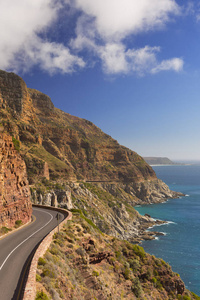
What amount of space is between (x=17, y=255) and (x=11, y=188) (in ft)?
43.4

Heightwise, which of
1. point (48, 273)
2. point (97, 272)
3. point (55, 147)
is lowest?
point (97, 272)

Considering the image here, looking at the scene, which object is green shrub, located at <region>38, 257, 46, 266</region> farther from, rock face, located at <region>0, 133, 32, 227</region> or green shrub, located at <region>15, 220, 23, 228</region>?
green shrub, located at <region>15, 220, 23, 228</region>

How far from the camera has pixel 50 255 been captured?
20.0 meters

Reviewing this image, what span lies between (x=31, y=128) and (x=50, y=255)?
86.5 m

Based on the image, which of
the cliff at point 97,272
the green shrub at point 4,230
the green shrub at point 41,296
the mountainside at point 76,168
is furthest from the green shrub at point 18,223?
the mountainside at point 76,168

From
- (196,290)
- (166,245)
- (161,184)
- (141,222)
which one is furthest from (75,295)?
(161,184)

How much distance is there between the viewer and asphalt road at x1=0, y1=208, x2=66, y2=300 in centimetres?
1448

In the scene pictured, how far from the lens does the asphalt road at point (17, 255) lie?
14.5m

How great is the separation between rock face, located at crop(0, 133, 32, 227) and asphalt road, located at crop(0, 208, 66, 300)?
2.40 metres

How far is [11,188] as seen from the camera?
102ft

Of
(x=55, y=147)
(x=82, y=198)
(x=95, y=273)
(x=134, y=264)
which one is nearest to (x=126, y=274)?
(x=134, y=264)

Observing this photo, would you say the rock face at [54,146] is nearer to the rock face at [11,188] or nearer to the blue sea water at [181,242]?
the rock face at [11,188]

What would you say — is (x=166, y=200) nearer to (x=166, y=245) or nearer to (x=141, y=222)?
(x=141, y=222)

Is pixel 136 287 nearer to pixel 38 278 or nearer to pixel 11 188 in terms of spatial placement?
pixel 38 278
